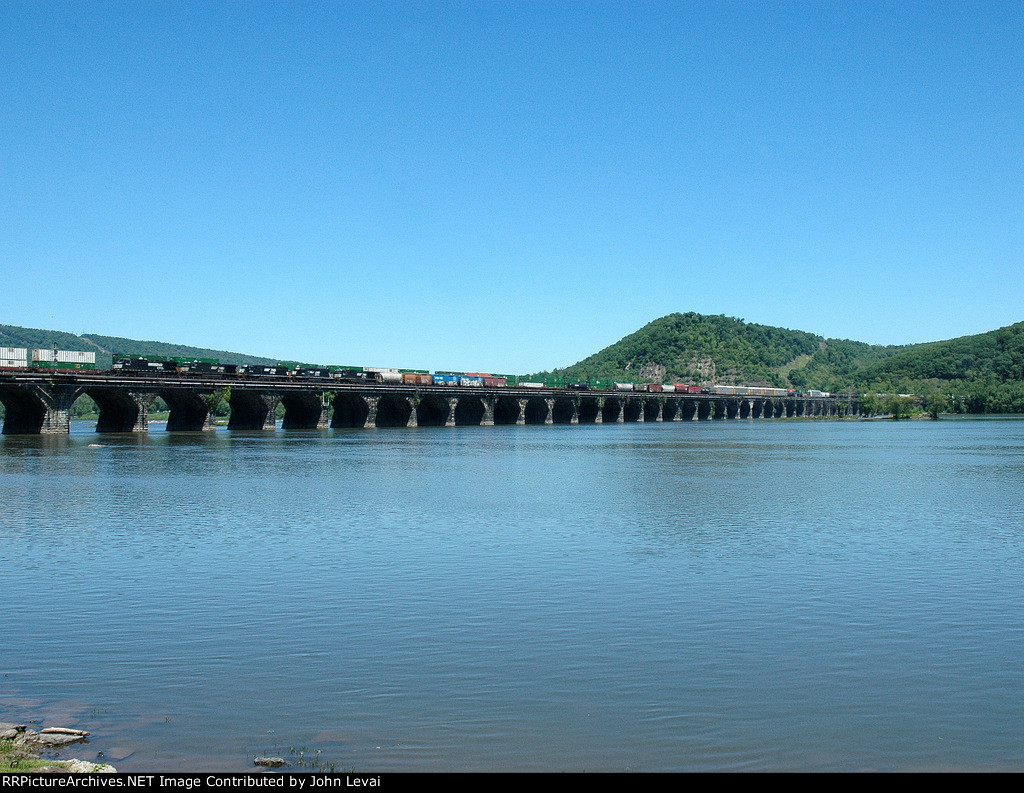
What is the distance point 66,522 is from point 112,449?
52208mm

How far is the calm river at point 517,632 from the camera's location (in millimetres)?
13453

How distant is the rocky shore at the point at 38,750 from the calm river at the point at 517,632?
1.22ft

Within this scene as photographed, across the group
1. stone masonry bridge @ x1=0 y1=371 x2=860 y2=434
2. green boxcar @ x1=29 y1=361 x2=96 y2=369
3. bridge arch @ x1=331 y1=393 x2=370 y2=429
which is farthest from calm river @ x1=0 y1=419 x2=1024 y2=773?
bridge arch @ x1=331 y1=393 x2=370 y2=429

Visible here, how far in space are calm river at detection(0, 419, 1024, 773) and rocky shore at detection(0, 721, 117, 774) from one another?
0.37 meters

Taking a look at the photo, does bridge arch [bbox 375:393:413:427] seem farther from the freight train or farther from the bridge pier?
the bridge pier

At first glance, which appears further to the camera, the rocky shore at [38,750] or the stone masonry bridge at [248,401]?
the stone masonry bridge at [248,401]

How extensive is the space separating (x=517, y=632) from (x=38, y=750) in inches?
385

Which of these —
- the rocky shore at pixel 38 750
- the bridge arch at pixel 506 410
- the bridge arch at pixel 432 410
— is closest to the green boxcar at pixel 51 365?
the bridge arch at pixel 432 410

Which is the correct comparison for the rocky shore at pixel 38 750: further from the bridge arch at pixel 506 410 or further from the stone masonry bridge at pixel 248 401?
the bridge arch at pixel 506 410

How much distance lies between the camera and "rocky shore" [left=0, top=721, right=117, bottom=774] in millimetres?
11211

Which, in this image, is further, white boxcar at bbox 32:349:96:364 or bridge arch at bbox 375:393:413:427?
bridge arch at bbox 375:393:413:427

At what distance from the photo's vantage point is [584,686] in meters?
16.1

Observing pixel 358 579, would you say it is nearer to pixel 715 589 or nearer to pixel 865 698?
pixel 715 589
